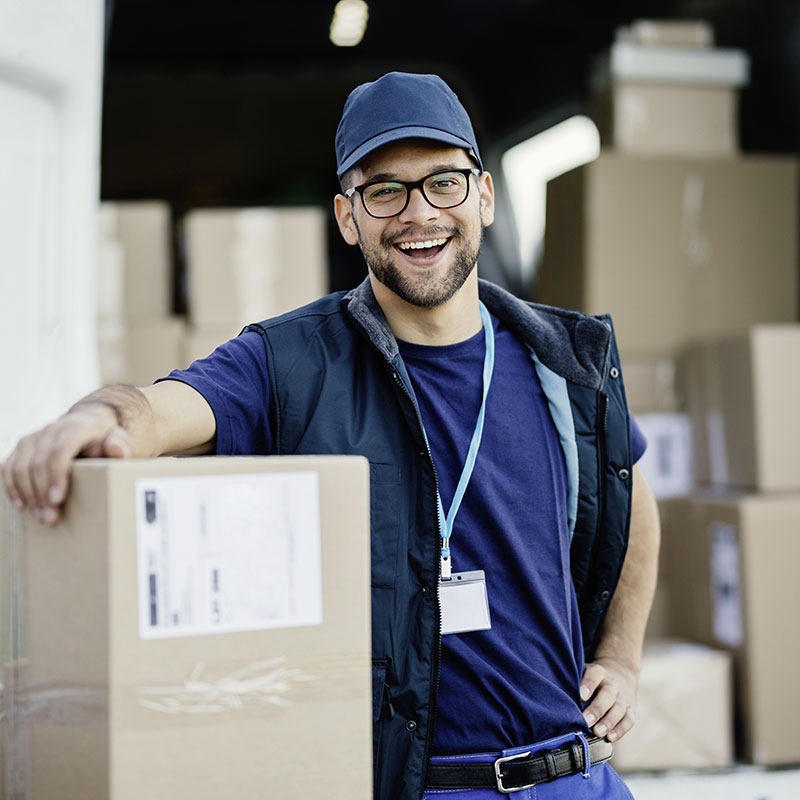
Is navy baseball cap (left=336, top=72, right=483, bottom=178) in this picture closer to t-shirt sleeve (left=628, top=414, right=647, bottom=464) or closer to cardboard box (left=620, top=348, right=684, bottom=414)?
t-shirt sleeve (left=628, top=414, right=647, bottom=464)

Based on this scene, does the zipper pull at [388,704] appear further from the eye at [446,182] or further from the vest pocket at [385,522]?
the eye at [446,182]

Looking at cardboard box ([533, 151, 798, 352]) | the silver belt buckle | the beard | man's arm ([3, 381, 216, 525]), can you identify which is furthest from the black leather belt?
cardboard box ([533, 151, 798, 352])

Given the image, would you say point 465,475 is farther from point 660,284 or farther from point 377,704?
point 660,284

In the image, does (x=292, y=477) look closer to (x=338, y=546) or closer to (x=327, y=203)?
(x=338, y=546)

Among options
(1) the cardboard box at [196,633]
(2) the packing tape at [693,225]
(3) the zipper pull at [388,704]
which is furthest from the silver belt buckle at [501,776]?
(2) the packing tape at [693,225]

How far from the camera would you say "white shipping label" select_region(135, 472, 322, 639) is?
0.80 metres

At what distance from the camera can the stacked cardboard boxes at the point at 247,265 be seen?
113 inches

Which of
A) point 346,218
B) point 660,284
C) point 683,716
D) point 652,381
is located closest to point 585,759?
point 346,218

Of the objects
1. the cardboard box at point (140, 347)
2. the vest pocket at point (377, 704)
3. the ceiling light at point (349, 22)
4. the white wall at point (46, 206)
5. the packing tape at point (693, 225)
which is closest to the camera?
the vest pocket at point (377, 704)

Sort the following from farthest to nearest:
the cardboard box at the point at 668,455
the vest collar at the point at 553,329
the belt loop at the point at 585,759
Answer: the cardboard box at the point at 668,455
the vest collar at the point at 553,329
the belt loop at the point at 585,759

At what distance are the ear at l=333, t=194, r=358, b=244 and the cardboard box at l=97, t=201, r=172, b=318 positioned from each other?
1.57 meters

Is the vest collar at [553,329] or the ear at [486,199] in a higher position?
the ear at [486,199]

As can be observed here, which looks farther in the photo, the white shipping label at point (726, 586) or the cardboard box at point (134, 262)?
the cardboard box at point (134, 262)

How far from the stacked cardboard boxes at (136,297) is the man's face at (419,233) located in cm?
157
